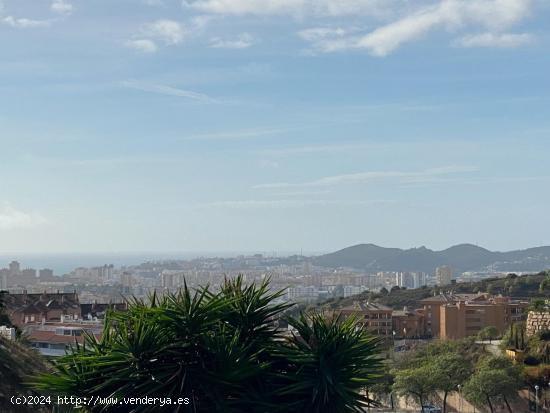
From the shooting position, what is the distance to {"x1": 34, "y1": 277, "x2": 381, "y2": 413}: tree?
10086 millimetres

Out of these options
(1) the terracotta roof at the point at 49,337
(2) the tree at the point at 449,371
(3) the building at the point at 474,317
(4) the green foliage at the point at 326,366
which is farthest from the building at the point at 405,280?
(4) the green foliage at the point at 326,366

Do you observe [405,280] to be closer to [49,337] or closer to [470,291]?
[470,291]

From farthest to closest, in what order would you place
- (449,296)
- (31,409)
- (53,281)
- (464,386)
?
(53,281) → (449,296) → (464,386) → (31,409)

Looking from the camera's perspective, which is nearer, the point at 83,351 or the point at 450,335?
the point at 83,351

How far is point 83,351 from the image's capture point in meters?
10.9

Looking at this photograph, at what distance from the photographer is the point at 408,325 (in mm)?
59781

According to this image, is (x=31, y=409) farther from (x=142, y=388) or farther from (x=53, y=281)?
(x=53, y=281)

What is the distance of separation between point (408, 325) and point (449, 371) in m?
25.9

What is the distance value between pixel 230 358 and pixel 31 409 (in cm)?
506

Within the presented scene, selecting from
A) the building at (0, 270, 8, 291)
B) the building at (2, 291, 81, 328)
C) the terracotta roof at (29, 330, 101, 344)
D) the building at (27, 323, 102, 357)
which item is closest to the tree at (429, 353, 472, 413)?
the building at (27, 323, 102, 357)

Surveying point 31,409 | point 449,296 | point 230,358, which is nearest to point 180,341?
point 230,358

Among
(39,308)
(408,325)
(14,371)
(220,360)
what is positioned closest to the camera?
(220,360)

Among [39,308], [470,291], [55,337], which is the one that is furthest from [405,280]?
[55,337]

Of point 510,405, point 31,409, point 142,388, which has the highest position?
point 142,388
